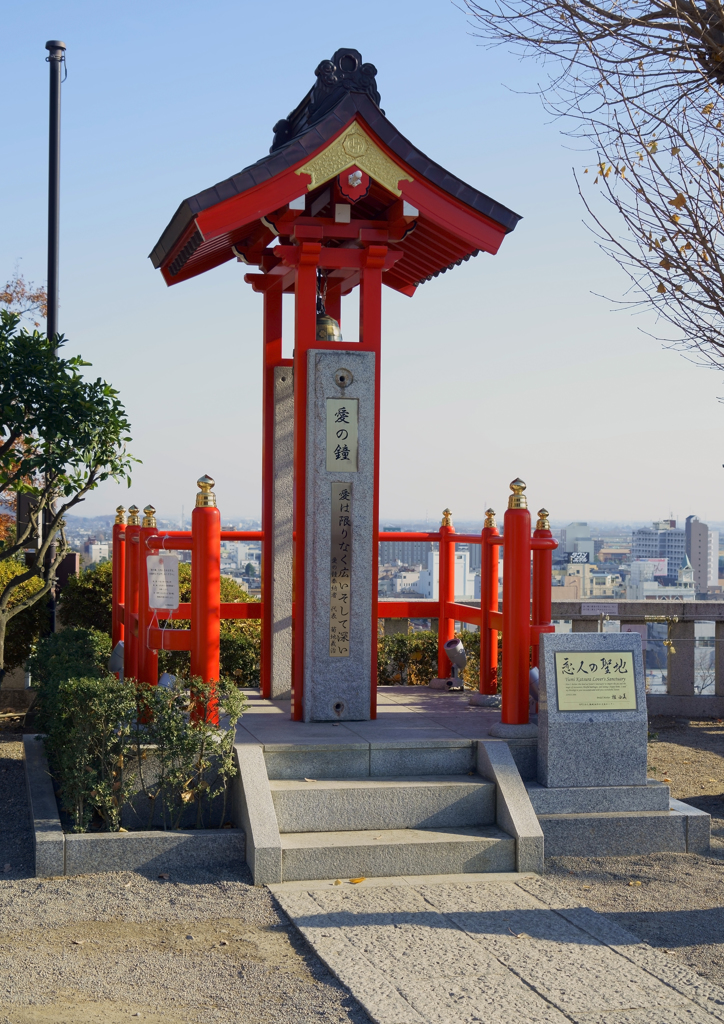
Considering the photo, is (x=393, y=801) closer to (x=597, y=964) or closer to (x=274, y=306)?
(x=597, y=964)

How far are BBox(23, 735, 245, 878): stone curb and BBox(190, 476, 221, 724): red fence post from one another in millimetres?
1093

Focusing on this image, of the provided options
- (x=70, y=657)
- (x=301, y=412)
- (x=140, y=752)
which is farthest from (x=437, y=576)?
(x=140, y=752)

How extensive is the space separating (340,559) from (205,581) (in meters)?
0.99

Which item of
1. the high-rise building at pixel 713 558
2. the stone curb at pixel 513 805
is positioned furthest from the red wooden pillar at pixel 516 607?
the high-rise building at pixel 713 558

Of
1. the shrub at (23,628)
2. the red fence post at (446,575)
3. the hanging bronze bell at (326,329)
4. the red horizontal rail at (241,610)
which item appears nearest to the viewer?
the hanging bronze bell at (326,329)

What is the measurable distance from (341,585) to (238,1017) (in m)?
3.34

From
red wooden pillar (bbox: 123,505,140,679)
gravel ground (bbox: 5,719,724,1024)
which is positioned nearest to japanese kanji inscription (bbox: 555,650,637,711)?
gravel ground (bbox: 5,719,724,1024)

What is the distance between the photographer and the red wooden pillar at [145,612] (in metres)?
6.79

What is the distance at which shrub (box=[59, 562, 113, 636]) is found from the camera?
9.90m

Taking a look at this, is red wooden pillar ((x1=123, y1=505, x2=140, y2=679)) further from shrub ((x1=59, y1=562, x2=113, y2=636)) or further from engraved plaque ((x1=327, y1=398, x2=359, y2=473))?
shrub ((x1=59, y1=562, x2=113, y2=636))

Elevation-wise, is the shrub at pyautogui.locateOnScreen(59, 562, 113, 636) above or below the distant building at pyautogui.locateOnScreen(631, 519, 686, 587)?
below

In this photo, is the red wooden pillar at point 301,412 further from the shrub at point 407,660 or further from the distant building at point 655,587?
the distant building at point 655,587

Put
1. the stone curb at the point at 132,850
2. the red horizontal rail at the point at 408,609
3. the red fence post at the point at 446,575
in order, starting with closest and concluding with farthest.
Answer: the stone curb at the point at 132,850, the red horizontal rail at the point at 408,609, the red fence post at the point at 446,575

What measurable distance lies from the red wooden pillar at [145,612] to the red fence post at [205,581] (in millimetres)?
565
